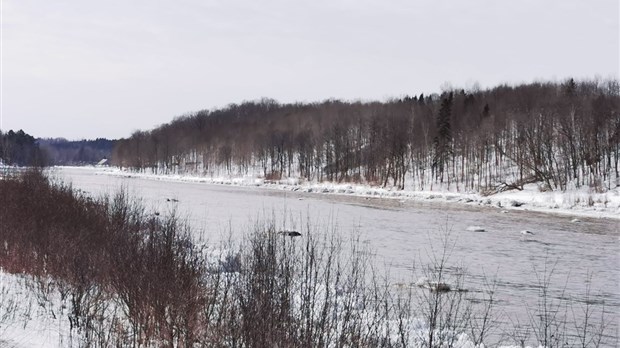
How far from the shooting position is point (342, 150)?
90.9 meters

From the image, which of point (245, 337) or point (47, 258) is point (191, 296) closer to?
point (245, 337)

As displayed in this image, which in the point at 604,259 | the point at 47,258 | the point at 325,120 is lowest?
Answer: the point at 604,259

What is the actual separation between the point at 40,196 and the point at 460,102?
9518 centimetres

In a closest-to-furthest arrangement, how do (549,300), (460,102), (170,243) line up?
(170,243) < (549,300) < (460,102)

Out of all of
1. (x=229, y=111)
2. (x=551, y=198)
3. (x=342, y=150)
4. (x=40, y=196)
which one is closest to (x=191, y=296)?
(x=40, y=196)

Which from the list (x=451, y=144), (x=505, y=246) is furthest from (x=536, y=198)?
(x=451, y=144)

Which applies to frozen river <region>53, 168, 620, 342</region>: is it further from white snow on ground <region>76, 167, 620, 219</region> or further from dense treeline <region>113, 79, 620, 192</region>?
dense treeline <region>113, 79, 620, 192</region>

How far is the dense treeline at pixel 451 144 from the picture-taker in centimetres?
5850

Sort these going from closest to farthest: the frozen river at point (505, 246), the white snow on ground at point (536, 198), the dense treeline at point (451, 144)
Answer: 1. the frozen river at point (505, 246)
2. the white snow on ground at point (536, 198)
3. the dense treeline at point (451, 144)

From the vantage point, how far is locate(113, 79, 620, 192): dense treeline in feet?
192

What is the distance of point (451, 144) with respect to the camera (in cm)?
8100

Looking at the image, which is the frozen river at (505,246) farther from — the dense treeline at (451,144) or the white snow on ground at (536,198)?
the dense treeline at (451,144)

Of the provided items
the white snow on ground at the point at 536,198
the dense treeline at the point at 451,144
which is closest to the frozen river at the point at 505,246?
the white snow on ground at the point at 536,198

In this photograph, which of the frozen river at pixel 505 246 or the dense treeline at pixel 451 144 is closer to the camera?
the frozen river at pixel 505 246
